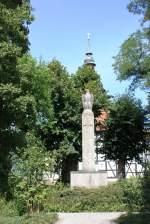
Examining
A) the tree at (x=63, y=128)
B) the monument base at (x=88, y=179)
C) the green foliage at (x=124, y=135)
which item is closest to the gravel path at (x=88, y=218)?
the monument base at (x=88, y=179)

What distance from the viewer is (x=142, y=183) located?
A: 1599 centimetres

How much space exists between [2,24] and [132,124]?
17144mm

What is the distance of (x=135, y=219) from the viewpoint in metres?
12.8

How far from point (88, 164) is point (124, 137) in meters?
11.8

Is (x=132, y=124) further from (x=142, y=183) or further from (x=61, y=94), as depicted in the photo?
(x=142, y=183)

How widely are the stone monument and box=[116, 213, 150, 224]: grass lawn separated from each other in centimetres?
665

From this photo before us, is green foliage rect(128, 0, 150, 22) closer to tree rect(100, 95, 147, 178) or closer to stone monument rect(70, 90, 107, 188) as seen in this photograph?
stone monument rect(70, 90, 107, 188)

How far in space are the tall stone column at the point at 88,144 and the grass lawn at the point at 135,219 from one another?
283 inches

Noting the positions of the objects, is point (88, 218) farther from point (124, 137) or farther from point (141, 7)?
point (124, 137)

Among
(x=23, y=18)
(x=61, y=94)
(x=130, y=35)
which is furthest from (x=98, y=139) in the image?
(x=23, y=18)

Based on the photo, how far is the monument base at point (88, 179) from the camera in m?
20.4

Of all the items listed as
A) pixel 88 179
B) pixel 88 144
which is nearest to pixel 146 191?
pixel 88 179

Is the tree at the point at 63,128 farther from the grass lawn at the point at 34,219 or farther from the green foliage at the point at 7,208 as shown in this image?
the grass lawn at the point at 34,219

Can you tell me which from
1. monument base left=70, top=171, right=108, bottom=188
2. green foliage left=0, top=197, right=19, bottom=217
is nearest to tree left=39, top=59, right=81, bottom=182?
monument base left=70, top=171, right=108, bottom=188
